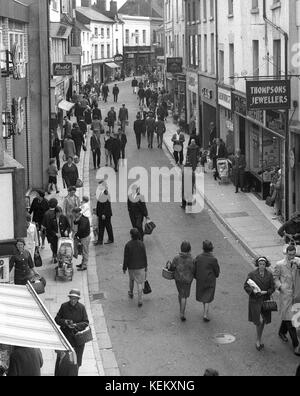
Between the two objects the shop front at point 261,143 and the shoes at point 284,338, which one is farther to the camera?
the shop front at point 261,143

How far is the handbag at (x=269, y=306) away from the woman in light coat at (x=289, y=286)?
28 centimetres

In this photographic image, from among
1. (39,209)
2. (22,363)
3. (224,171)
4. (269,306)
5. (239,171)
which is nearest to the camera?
(22,363)

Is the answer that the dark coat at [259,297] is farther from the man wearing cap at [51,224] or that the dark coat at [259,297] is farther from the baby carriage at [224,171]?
the baby carriage at [224,171]

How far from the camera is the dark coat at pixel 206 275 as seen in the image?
43.4ft

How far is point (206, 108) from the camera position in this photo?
3700 cm

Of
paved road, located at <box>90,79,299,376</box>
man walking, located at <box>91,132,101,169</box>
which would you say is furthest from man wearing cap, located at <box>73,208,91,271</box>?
man walking, located at <box>91,132,101,169</box>

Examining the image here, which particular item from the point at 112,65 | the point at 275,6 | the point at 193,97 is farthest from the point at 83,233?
the point at 112,65

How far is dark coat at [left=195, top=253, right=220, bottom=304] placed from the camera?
43.4ft

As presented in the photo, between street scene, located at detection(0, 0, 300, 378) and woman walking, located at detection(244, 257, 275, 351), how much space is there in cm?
2

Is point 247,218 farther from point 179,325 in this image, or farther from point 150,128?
point 150,128

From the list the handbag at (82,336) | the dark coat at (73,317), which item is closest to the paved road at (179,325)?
the handbag at (82,336)

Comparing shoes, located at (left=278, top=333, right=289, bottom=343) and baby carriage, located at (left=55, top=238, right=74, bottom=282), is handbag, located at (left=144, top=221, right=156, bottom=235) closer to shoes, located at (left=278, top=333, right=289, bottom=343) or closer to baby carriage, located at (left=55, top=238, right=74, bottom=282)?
baby carriage, located at (left=55, top=238, right=74, bottom=282)

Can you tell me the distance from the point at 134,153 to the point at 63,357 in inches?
972

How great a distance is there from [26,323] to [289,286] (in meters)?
4.77
